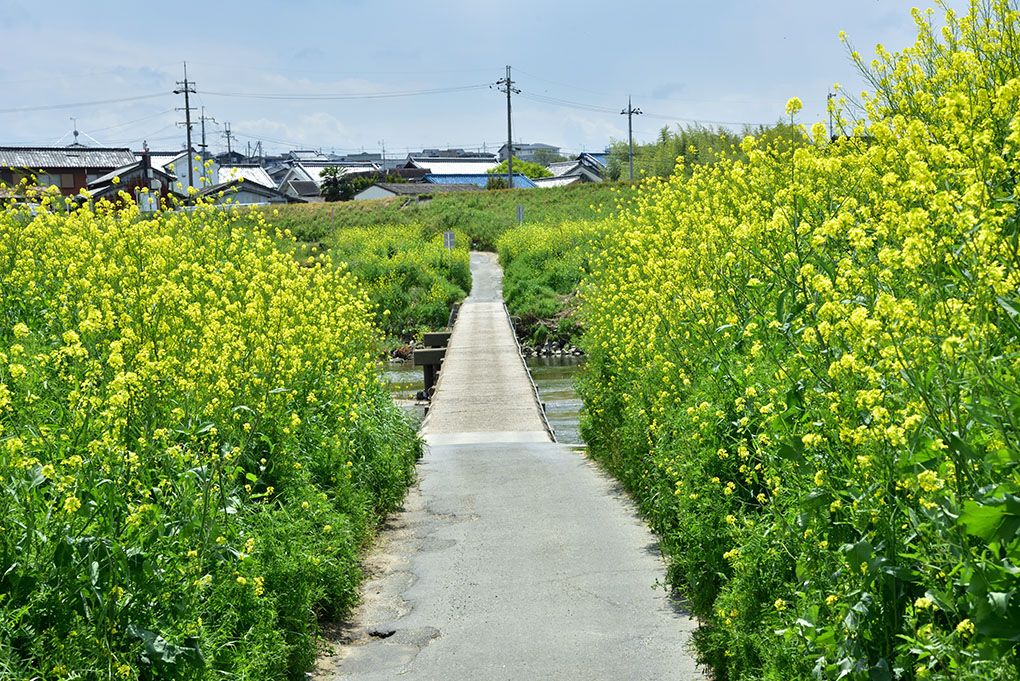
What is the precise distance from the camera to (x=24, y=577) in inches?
144

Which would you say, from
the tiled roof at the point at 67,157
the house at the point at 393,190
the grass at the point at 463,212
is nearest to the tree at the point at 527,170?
the house at the point at 393,190

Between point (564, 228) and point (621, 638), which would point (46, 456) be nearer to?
point (621, 638)

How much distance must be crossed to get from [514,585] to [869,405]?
4179 mm

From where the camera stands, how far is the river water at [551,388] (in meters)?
18.0

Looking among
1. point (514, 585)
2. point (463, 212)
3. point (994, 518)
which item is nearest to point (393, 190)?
point (463, 212)

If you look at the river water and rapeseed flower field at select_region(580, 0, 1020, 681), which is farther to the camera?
the river water

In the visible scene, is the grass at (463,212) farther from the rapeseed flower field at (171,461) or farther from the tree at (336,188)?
the rapeseed flower field at (171,461)

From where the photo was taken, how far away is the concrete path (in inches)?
228

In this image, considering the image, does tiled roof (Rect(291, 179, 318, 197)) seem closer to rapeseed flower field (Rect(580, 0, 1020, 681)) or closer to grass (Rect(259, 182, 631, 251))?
grass (Rect(259, 182, 631, 251))

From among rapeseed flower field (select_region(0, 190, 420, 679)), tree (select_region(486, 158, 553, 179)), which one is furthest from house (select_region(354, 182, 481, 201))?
rapeseed flower field (select_region(0, 190, 420, 679))

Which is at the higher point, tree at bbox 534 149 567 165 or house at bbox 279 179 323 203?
tree at bbox 534 149 567 165

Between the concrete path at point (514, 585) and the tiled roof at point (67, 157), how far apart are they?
2194 inches

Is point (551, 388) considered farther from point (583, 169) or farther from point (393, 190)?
point (583, 169)

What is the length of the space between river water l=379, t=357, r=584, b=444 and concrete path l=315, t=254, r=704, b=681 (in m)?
4.90
